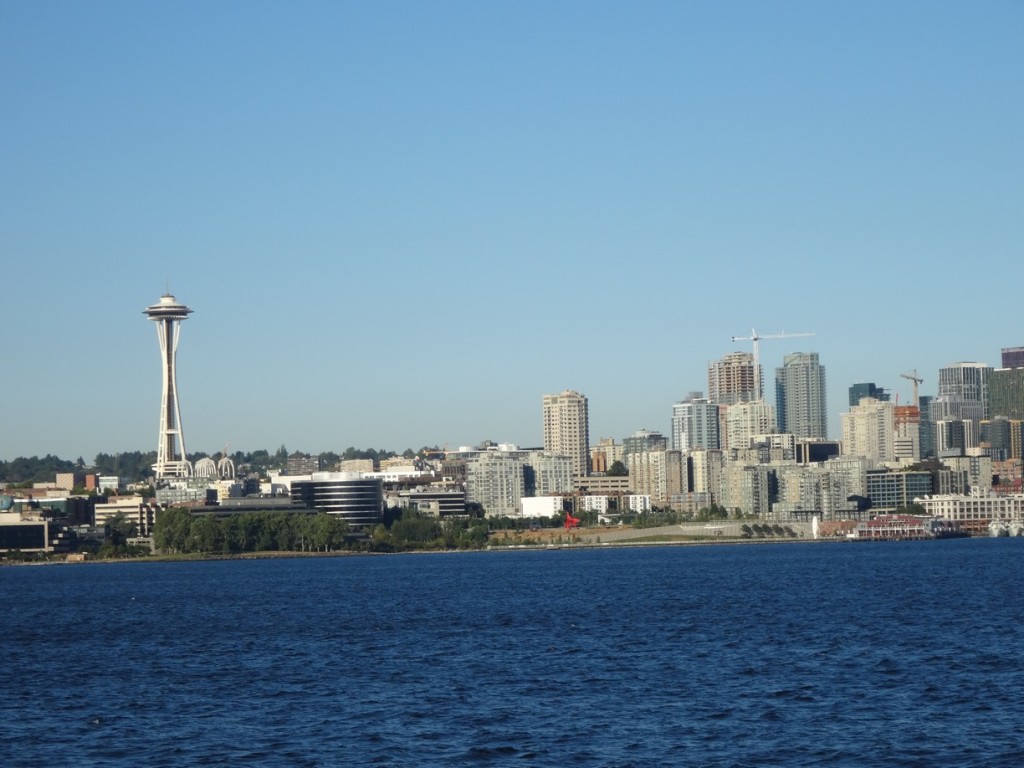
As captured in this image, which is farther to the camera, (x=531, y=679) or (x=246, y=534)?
(x=246, y=534)

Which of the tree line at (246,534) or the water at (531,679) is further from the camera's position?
the tree line at (246,534)

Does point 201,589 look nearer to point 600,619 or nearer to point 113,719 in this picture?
point 600,619

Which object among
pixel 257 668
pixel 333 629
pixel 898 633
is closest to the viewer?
pixel 257 668

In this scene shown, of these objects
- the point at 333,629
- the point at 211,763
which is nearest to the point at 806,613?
the point at 333,629

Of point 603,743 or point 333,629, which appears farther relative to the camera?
point 333,629

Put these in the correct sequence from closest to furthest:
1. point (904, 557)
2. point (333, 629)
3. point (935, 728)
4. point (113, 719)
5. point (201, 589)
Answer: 1. point (935, 728)
2. point (113, 719)
3. point (333, 629)
4. point (201, 589)
5. point (904, 557)

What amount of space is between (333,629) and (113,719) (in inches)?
989

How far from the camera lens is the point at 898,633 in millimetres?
57000

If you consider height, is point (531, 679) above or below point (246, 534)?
below

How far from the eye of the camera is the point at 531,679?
45875mm

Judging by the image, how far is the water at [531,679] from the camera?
116ft

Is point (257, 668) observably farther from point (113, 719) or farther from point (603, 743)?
point (603, 743)

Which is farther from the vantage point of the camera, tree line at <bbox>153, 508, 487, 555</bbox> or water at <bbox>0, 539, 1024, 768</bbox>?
tree line at <bbox>153, 508, 487, 555</bbox>

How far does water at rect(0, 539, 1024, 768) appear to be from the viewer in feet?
116
